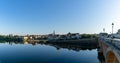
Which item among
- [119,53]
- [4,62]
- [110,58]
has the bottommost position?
[4,62]

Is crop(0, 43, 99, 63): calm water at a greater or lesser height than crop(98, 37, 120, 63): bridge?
lesser

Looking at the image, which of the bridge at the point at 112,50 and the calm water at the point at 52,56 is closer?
the bridge at the point at 112,50

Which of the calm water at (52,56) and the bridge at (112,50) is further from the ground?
the bridge at (112,50)

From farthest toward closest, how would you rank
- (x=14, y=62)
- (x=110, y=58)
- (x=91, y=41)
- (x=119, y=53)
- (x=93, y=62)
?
(x=91, y=41)
(x=14, y=62)
(x=93, y=62)
(x=110, y=58)
(x=119, y=53)

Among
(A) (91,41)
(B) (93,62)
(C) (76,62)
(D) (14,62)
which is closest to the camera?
(B) (93,62)

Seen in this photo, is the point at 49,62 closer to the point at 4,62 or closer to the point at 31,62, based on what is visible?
the point at 31,62

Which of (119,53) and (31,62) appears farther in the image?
(31,62)

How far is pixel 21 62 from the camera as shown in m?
62.7

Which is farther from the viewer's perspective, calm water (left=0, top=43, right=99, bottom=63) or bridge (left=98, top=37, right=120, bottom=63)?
calm water (left=0, top=43, right=99, bottom=63)

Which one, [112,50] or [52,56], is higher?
[112,50]

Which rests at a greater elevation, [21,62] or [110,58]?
[110,58]

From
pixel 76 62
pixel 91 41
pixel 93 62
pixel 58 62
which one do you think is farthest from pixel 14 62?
pixel 91 41

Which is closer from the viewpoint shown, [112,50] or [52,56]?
[112,50]

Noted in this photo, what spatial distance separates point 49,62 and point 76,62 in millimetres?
9800
